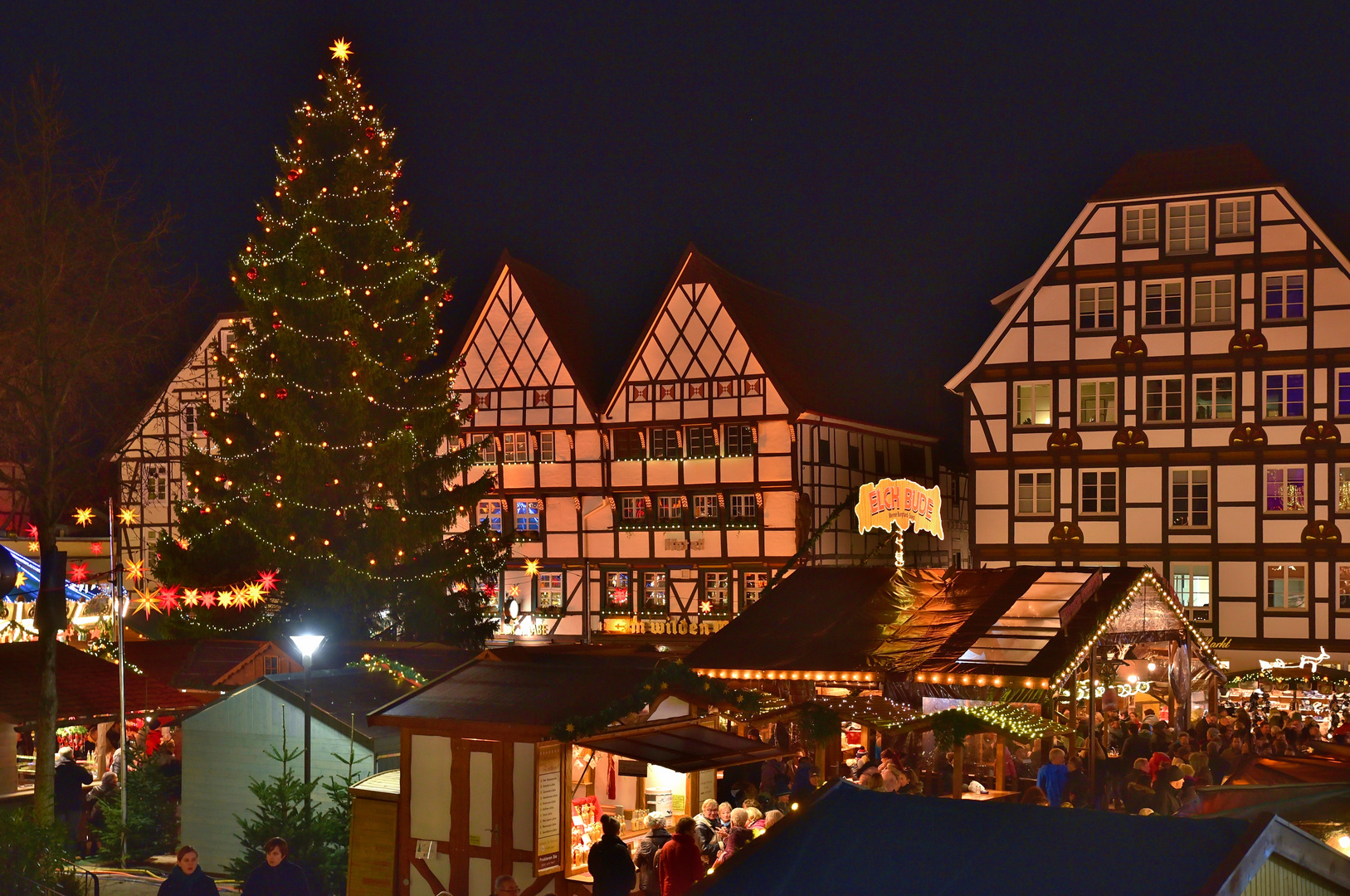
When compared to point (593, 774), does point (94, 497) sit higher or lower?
A: higher

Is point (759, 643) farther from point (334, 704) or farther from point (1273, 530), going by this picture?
point (1273, 530)

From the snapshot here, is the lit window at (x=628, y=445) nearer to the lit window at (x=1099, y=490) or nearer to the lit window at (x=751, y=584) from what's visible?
the lit window at (x=751, y=584)

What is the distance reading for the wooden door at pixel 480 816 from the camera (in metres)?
12.8

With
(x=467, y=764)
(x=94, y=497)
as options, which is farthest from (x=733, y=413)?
(x=467, y=764)

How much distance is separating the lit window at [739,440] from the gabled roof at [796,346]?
1.64 m

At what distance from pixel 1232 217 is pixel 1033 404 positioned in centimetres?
632

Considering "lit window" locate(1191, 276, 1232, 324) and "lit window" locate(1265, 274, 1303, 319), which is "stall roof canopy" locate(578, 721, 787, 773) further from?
"lit window" locate(1265, 274, 1303, 319)

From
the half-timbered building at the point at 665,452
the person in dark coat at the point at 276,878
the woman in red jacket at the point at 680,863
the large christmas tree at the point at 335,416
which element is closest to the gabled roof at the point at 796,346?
the half-timbered building at the point at 665,452

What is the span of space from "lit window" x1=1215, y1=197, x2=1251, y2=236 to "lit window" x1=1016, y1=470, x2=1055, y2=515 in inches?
277

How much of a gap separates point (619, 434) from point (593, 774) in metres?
25.8

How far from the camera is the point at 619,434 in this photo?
4075 centimetres

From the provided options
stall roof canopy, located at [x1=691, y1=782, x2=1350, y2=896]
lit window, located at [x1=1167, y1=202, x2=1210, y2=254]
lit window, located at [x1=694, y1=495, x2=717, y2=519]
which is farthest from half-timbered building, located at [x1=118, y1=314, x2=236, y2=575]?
stall roof canopy, located at [x1=691, y1=782, x2=1350, y2=896]

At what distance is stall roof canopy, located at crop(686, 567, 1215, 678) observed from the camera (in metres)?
18.2

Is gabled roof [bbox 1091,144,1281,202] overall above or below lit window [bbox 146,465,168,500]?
above
